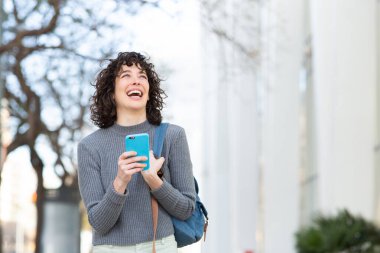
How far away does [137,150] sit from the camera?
4.42m

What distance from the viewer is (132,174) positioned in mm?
4562

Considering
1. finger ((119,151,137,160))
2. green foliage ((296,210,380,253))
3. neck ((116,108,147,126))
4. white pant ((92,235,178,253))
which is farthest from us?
green foliage ((296,210,380,253))

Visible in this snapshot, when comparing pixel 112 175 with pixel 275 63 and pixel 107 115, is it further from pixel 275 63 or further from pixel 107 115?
pixel 275 63

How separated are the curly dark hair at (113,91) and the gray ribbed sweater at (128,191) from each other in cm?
5

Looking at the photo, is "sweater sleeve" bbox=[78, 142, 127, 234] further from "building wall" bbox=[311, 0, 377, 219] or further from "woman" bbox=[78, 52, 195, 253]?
"building wall" bbox=[311, 0, 377, 219]

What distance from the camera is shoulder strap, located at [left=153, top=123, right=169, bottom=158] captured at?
468 cm

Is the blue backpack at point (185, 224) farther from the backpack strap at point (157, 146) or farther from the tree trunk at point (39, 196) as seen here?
the tree trunk at point (39, 196)

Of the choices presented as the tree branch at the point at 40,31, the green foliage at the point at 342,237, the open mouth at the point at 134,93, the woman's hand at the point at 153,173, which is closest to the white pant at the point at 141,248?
the woman's hand at the point at 153,173

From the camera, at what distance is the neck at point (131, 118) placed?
4.77 meters

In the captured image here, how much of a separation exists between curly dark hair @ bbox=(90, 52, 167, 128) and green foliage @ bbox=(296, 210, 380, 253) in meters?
7.78

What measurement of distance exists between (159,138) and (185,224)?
1.30 feet

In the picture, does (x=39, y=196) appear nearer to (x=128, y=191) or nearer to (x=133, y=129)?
(x=133, y=129)

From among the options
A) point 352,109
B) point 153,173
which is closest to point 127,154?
point 153,173

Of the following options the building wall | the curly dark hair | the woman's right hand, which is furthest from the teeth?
the building wall
